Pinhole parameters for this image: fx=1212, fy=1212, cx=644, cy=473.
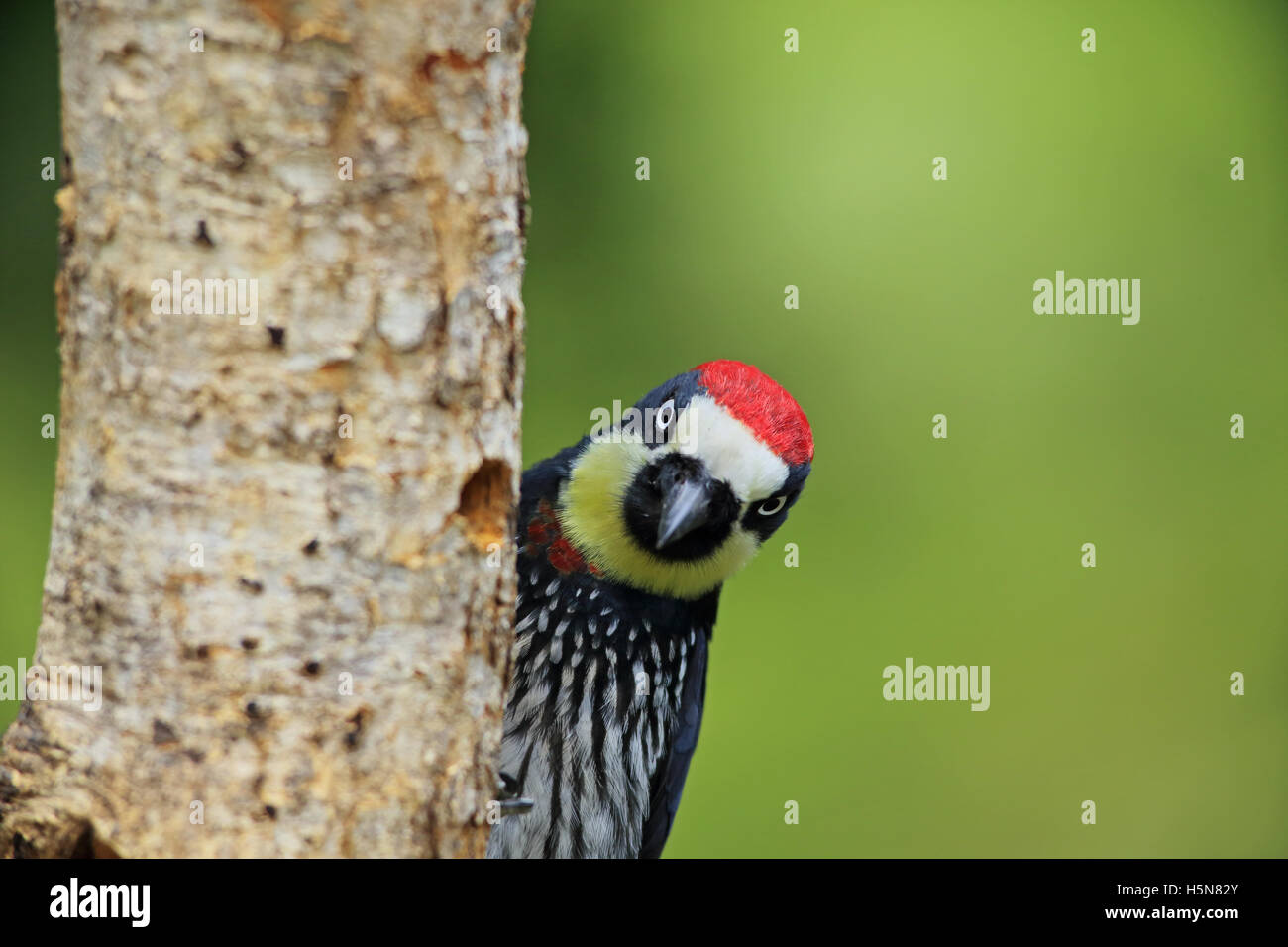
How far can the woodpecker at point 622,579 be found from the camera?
2.41 metres

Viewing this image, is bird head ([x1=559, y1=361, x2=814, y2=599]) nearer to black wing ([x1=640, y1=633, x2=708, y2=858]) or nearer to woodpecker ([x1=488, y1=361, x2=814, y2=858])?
woodpecker ([x1=488, y1=361, x2=814, y2=858])

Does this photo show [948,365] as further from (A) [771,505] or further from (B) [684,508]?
(B) [684,508]

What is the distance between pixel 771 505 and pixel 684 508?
11.8 inches

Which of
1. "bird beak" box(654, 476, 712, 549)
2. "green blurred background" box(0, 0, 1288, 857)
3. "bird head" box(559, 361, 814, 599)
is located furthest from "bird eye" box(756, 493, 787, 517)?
"green blurred background" box(0, 0, 1288, 857)

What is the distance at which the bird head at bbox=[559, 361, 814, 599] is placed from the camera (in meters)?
2.37

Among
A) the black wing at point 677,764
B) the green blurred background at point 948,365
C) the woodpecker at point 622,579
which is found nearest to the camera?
the woodpecker at point 622,579

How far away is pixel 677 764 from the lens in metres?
3.00

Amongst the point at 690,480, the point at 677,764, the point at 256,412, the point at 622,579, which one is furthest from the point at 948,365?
the point at 256,412

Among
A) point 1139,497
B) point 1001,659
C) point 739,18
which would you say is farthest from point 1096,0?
point 1001,659

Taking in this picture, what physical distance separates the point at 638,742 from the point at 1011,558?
7.55 feet

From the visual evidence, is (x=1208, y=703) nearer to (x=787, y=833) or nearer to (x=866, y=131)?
(x=787, y=833)

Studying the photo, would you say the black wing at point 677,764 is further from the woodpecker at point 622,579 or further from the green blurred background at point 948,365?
the green blurred background at point 948,365

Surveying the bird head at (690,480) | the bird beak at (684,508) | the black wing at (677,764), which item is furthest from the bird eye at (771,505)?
the black wing at (677,764)

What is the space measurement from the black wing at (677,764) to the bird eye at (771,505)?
495mm
